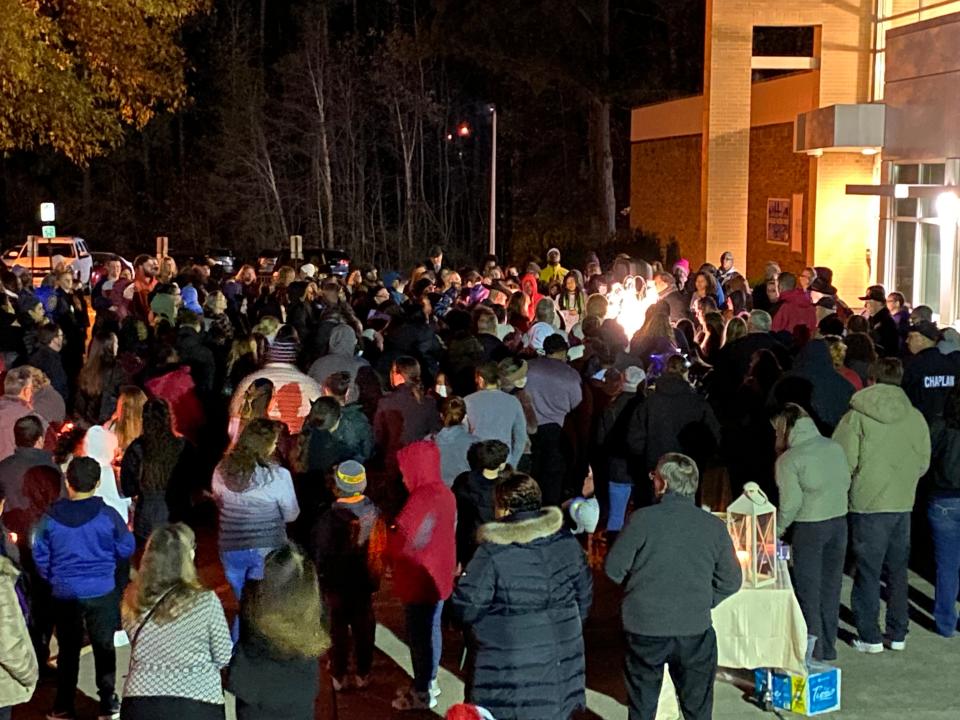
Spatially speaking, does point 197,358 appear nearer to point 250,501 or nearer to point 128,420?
point 128,420

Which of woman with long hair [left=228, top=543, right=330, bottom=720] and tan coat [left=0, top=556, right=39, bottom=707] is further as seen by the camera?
tan coat [left=0, top=556, right=39, bottom=707]

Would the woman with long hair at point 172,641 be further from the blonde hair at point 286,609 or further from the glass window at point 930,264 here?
the glass window at point 930,264

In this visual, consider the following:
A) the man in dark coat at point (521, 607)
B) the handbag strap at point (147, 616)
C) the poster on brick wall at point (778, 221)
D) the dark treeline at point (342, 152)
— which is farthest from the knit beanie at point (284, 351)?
the dark treeline at point (342, 152)

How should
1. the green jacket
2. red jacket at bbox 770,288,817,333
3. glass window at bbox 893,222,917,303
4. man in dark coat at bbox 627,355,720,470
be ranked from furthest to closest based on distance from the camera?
glass window at bbox 893,222,917,303
red jacket at bbox 770,288,817,333
man in dark coat at bbox 627,355,720,470
the green jacket

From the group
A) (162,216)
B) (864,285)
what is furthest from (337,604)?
(162,216)

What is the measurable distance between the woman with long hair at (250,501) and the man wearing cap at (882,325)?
7658mm

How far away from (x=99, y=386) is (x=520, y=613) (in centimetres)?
657

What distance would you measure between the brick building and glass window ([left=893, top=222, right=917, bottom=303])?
3 centimetres

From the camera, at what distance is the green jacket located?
8.36m

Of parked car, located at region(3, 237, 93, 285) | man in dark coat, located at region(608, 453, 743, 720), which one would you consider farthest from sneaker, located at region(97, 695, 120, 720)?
parked car, located at region(3, 237, 93, 285)

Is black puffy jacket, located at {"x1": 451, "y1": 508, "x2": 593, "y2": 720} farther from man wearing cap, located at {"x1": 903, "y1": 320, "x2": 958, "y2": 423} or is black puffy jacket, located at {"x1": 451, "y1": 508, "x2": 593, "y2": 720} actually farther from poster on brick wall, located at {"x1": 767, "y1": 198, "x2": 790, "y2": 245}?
poster on brick wall, located at {"x1": 767, "y1": 198, "x2": 790, "y2": 245}

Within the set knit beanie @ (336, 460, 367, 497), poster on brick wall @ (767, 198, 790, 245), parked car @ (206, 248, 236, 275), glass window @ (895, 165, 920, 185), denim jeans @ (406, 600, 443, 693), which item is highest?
glass window @ (895, 165, 920, 185)

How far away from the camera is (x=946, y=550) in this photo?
9352 millimetres

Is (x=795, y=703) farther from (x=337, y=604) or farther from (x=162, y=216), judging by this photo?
(x=162, y=216)
